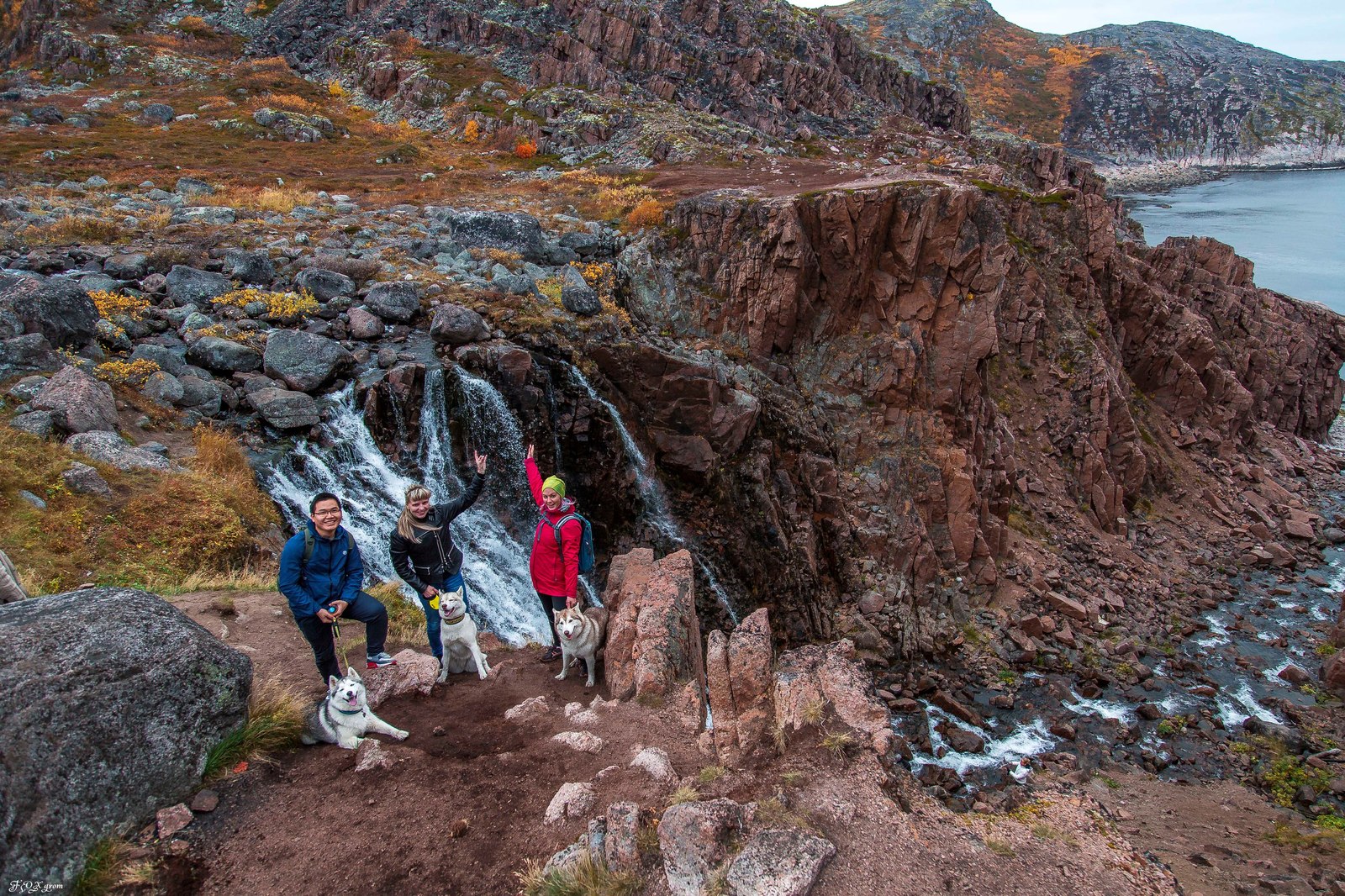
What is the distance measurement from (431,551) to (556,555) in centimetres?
134

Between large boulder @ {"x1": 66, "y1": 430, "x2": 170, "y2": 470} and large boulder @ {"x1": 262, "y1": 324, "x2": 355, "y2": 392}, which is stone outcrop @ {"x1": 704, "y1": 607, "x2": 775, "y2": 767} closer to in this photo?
large boulder @ {"x1": 66, "y1": 430, "x2": 170, "y2": 470}

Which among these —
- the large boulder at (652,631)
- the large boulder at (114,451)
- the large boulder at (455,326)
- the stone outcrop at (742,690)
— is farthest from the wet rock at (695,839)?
the large boulder at (455,326)

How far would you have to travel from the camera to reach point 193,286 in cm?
1516

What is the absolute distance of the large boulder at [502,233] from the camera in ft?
67.6

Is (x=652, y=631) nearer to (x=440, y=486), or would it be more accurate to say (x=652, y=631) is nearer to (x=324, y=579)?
(x=324, y=579)

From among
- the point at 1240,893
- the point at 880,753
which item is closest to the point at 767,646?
the point at 880,753

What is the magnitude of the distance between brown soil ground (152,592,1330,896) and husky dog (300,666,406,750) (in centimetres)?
11

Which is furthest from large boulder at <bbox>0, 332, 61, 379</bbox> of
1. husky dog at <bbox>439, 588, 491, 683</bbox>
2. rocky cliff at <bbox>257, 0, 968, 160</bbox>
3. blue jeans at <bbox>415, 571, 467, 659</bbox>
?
rocky cliff at <bbox>257, 0, 968, 160</bbox>

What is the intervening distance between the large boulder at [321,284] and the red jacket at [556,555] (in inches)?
460

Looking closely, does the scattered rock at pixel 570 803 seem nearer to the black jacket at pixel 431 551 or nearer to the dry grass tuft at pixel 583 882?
the dry grass tuft at pixel 583 882

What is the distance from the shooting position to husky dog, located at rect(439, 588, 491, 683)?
667 cm

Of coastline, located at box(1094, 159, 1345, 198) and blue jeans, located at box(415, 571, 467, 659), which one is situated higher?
coastline, located at box(1094, 159, 1345, 198)

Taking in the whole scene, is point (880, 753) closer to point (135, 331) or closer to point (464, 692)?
point (464, 692)

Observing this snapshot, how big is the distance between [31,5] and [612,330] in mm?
54753
